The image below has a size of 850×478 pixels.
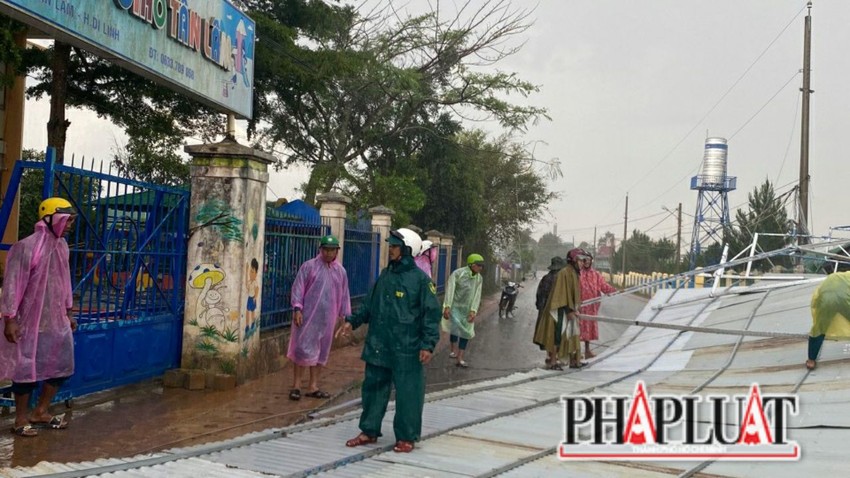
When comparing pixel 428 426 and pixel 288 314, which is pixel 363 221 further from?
pixel 428 426

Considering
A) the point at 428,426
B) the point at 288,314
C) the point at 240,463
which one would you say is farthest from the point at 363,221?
the point at 240,463

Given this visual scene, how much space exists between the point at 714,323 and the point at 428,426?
8.68m

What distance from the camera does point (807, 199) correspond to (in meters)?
20.1

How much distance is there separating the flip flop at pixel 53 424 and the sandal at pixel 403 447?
2671 millimetres

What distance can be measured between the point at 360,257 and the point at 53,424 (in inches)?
334

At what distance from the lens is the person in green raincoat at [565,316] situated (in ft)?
35.0

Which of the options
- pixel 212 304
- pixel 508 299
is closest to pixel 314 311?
pixel 212 304

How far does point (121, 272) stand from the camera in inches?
280

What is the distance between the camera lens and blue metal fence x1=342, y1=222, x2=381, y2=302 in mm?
13414

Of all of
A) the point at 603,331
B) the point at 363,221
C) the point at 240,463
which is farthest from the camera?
the point at 603,331

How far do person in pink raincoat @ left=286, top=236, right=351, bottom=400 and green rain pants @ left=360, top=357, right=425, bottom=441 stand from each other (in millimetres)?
2249

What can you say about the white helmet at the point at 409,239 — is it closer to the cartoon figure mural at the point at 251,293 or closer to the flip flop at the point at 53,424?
the flip flop at the point at 53,424

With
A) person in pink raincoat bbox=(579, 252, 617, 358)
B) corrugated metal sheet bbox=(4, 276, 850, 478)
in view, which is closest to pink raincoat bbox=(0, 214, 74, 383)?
corrugated metal sheet bbox=(4, 276, 850, 478)

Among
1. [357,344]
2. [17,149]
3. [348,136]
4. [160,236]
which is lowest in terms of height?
[357,344]
